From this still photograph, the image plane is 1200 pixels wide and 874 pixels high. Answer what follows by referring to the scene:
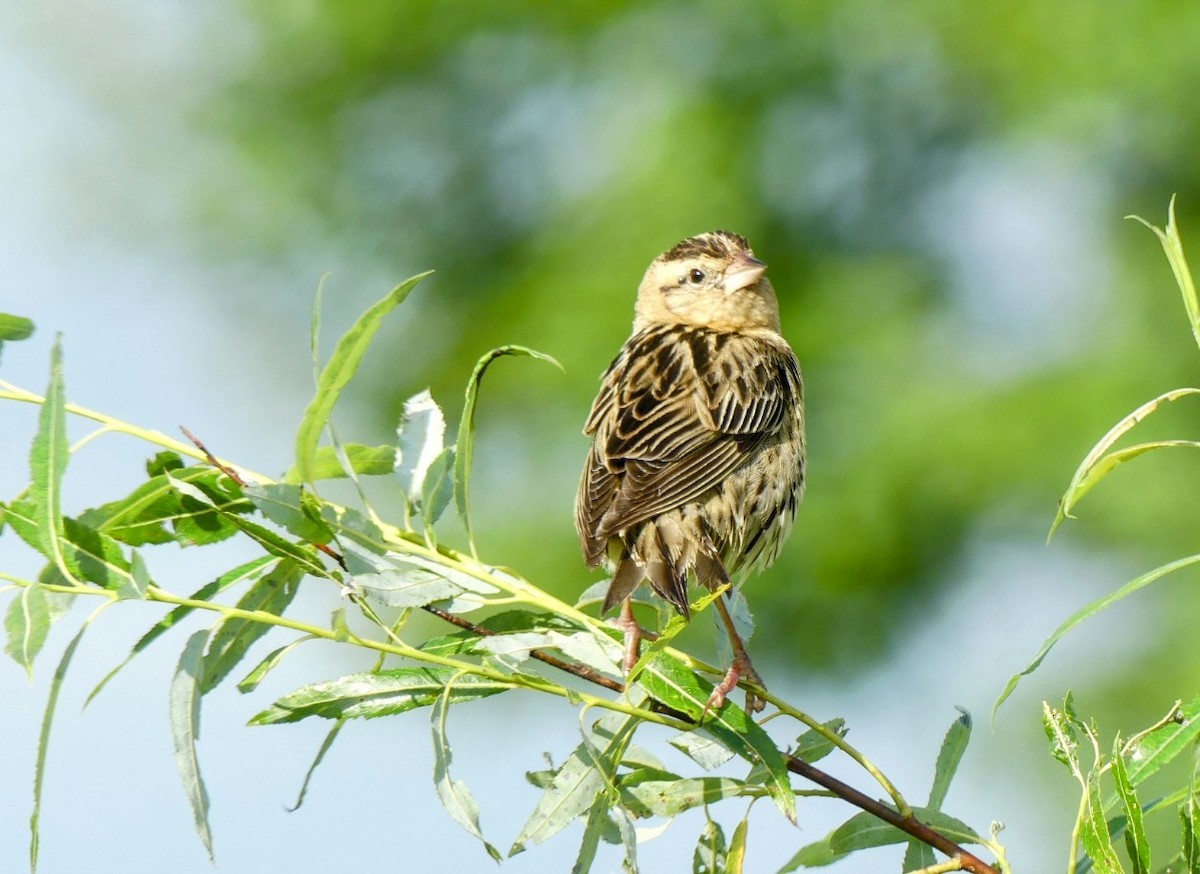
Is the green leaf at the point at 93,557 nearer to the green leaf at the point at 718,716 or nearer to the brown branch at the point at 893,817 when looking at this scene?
the green leaf at the point at 718,716

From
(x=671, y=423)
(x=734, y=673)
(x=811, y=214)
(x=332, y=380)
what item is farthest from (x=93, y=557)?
(x=811, y=214)

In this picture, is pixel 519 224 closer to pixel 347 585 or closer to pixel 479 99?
pixel 479 99

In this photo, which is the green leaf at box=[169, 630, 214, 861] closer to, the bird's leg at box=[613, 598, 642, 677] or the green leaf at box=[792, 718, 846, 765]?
the bird's leg at box=[613, 598, 642, 677]

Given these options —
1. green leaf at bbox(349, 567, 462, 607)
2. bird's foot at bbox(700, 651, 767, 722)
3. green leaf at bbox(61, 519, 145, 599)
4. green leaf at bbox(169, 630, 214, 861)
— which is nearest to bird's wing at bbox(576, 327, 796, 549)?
bird's foot at bbox(700, 651, 767, 722)

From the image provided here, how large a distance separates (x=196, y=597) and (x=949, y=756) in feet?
4.08

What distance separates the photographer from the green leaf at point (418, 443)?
223cm

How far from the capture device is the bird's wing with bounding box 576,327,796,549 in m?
3.68

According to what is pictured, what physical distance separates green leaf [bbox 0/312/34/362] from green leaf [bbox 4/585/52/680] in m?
0.44

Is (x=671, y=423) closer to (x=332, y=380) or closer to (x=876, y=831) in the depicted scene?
(x=876, y=831)

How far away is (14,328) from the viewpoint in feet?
7.34

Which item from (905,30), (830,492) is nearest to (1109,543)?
(830,492)

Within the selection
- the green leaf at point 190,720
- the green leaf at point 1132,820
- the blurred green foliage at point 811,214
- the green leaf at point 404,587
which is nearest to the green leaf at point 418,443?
the green leaf at point 404,587

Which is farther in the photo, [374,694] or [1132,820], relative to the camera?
[374,694]

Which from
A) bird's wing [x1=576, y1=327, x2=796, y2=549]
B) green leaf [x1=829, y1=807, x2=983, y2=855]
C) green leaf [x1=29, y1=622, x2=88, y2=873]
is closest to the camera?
green leaf [x1=29, y1=622, x2=88, y2=873]
